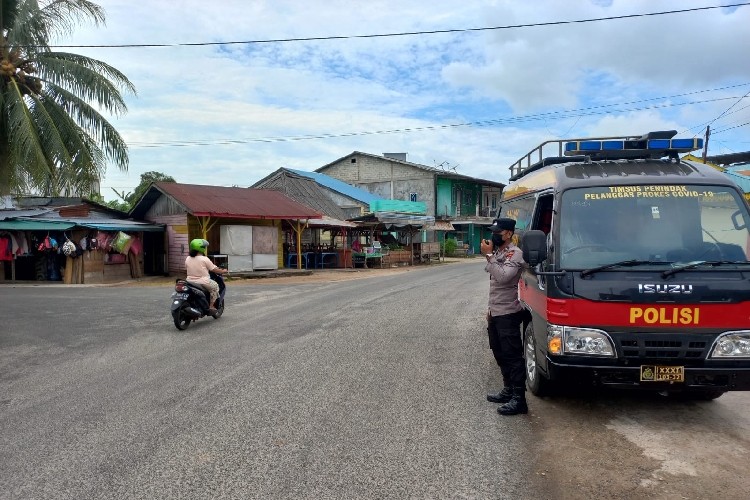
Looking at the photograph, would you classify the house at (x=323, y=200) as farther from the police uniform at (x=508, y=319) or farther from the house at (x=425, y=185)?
the police uniform at (x=508, y=319)

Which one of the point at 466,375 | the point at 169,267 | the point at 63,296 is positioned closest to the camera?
the point at 466,375

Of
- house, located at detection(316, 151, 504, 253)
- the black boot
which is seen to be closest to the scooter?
the black boot

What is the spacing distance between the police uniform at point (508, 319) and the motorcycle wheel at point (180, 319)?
616 centimetres

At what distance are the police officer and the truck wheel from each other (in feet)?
0.94

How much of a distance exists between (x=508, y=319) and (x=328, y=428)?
1945 millimetres

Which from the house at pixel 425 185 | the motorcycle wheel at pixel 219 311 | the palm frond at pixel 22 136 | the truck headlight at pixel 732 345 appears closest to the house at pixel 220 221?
the palm frond at pixel 22 136

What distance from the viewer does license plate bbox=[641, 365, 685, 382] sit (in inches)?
Result: 173

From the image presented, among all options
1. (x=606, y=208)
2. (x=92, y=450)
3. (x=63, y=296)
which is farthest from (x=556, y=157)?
(x=63, y=296)

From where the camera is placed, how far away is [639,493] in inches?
140

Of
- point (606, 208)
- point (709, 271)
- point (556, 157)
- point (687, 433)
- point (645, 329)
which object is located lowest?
point (687, 433)

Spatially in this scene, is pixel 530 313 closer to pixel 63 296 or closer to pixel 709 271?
pixel 709 271

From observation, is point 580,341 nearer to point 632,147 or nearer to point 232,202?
point 632,147

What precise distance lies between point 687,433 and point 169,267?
73.5 ft

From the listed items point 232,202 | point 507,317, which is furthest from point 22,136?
point 232,202
